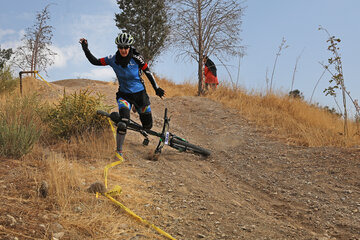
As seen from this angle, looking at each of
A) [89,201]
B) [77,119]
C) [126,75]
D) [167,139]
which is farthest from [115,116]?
[89,201]

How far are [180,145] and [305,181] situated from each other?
236 centimetres

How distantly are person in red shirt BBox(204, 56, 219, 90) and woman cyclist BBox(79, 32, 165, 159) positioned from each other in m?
7.03

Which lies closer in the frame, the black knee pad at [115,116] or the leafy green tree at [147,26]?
the black knee pad at [115,116]

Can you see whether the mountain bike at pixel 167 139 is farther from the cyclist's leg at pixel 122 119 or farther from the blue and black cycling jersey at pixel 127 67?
the blue and black cycling jersey at pixel 127 67

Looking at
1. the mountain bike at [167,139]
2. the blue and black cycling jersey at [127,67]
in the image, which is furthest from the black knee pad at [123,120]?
the blue and black cycling jersey at [127,67]

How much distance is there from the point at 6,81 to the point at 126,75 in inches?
276

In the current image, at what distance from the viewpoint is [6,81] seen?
10812 millimetres

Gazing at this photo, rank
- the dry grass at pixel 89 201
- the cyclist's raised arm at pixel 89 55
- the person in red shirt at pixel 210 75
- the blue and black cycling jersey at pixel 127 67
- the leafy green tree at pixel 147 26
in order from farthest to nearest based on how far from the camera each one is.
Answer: the leafy green tree at pixel 147 26 → the person in red shirt at pixel 210 75 → the cyclist's raised arm at pixel 89 55 → the blue and black cycling jersey at pixel 127 67 → the dry grass at pixel 89 201

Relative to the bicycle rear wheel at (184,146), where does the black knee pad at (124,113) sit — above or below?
above

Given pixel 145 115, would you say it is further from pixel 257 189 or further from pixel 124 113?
pixel 257 189

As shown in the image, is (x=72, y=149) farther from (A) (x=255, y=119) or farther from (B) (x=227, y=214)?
(A) (x=255, y=119)

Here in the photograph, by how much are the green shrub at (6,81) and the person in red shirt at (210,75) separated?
679cm

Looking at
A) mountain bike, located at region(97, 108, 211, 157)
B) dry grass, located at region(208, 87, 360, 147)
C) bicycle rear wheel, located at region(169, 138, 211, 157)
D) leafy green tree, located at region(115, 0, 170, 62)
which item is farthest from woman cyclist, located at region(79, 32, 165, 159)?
leafy green tree, located at region(115, 0, 170, 62)

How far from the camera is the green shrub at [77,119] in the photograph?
6.39 metres
